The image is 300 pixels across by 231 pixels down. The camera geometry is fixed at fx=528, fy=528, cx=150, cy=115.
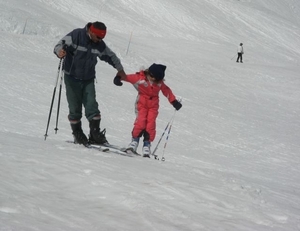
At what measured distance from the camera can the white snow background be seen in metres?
3.89

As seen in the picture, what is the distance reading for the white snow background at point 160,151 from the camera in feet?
12.8

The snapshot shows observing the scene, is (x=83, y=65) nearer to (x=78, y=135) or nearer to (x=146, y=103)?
(x=78, y=135)

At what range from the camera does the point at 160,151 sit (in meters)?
10.4

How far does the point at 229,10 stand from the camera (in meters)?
54.2

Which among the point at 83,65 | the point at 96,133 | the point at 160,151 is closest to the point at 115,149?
the point at 96,133

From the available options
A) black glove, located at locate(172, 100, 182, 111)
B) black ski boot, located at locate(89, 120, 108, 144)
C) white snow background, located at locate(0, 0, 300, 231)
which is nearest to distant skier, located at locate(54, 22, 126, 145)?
black ski boot, located at locate(89, 120, 108, 144)

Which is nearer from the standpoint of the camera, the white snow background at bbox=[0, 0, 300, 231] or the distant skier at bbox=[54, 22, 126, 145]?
the white snow background at bbox=[0, 0, 300, 231]

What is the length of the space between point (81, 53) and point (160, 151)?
361cm

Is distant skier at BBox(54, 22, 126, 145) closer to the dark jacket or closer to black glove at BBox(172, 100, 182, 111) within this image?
the dark jacket

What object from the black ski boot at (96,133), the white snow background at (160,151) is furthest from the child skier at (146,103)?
the white snow background at (160,151)

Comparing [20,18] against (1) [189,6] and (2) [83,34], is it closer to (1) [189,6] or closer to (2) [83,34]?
(2) [83,34]

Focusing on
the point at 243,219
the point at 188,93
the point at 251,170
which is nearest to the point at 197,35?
the point at 188,93

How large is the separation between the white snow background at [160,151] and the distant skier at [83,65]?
600 mm

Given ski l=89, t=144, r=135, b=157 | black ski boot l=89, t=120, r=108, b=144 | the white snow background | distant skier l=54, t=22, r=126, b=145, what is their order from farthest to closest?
black ski boot l=89, t=120, r=108, b=144 < ski l=89, t=144, r=135, b=157 < distant skier l=54, t=22, r=126, b=145 < the white snow background
